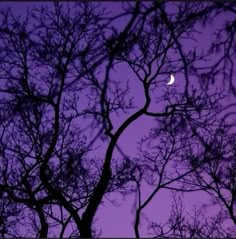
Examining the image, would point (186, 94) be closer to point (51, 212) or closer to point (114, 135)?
point (114, 135)

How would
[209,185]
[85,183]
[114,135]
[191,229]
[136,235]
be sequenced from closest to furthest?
[114,135], [136,235], [85,183], [209,185], [191,229]

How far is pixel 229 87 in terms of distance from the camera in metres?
4.07

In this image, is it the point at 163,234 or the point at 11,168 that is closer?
the point at 11,168

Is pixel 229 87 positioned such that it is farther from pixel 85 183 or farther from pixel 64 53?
pixel 85 183

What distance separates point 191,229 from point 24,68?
10624 mm

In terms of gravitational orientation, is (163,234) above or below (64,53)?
below

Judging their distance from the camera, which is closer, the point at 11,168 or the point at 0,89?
the point at 0,89

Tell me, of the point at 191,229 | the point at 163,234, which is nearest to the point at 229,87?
the point at 163,234

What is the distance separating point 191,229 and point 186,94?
13548 mm

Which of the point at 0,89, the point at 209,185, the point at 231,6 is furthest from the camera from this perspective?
the point at 209,185

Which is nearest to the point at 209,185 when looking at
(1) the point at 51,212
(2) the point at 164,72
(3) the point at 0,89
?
(1) the point at 51,212

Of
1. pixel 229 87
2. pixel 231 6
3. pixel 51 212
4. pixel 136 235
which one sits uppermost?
pixel 51 212

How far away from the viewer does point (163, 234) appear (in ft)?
44.2

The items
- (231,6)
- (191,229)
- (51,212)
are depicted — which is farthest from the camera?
(191,229)
